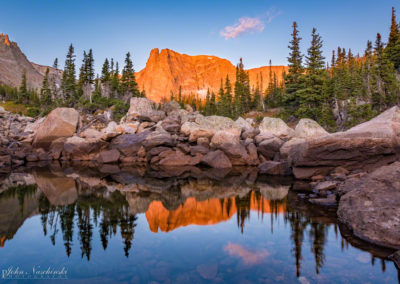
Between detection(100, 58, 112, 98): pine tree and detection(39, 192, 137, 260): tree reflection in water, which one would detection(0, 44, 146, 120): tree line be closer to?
detection(100, 58, 112, 98): pine tree

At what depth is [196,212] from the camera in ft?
29.4

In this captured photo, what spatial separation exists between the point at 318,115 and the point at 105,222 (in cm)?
2911

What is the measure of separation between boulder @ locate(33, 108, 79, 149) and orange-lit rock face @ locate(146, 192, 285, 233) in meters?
22.4

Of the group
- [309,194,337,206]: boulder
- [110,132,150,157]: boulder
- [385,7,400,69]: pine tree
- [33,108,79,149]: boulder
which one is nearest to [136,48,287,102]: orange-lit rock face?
[385,7,400,69]: pine tree

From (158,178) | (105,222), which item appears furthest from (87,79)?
(105,222)

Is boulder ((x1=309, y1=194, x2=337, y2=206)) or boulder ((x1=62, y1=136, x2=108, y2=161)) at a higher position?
boulder ((x1=62, y1=136, x2=108, y2=161))

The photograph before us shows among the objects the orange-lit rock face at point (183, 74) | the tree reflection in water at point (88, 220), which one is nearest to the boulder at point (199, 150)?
the tree reflection in water at point (88, 220)

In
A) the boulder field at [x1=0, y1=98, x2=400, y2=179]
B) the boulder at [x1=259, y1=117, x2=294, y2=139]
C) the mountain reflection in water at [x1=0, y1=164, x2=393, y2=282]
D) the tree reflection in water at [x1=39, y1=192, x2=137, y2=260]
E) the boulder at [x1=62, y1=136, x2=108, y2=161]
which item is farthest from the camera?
the boulder at [x1=62, y1=136, x2=108, y2=161]

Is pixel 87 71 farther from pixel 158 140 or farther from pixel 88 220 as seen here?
pixel 88 220

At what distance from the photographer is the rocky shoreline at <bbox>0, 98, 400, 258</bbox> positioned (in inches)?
263

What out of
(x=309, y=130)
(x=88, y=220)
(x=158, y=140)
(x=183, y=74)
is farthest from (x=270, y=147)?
(x=183, y=74)

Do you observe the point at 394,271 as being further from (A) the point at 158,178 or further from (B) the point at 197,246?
(A) the point at 158,178

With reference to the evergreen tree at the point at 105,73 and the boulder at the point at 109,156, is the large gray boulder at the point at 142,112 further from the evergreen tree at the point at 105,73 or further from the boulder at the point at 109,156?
the evergreen tree at the point at 105,73

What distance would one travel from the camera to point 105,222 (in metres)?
7.63
